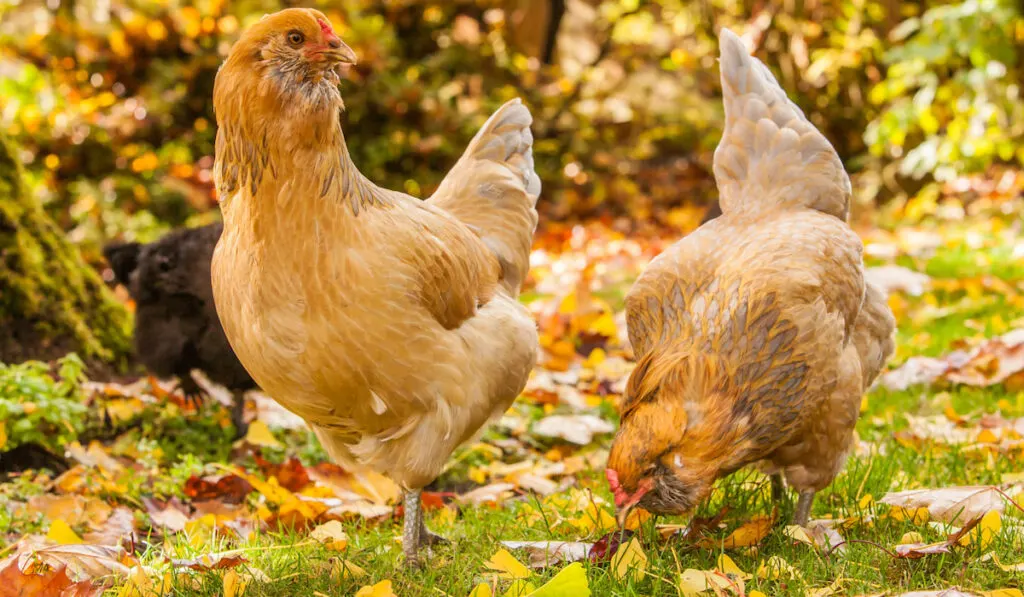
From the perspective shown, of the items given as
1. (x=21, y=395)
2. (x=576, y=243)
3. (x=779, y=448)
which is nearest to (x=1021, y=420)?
(x=779, y=448)

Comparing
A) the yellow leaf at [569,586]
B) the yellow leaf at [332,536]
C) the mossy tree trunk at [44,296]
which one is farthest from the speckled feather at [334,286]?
the mossy tree trunk at [44,296]

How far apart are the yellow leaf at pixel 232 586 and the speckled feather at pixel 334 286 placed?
0.56 metres

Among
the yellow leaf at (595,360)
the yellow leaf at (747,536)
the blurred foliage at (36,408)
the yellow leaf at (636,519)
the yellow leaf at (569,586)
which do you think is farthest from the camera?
the yellow leaf at (595,360)

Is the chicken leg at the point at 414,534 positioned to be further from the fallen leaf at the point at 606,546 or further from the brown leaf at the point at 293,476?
the brown leaf at the point at 293,476

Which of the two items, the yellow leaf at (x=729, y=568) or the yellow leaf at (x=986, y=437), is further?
the yellow leaf at (x=986, y=437)

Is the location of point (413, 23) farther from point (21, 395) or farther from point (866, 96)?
point (21, 395)

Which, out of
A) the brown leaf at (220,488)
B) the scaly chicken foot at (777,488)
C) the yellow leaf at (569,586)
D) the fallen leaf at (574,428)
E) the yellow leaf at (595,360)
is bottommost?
the yellow leaf at (595,360)

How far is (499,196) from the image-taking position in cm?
380

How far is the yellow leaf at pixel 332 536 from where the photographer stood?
317 centimetres

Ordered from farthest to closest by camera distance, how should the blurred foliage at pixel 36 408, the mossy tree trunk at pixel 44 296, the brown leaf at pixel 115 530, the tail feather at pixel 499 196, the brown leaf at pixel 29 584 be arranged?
1. the mossy tree trunk at pixel 44 296
2. the blurred foliage at pixel 36 408
3. the tail feather at pixel 499 196
4. the brown leaf at pixel 115 530
5. the brown leaf at pixel 29 584

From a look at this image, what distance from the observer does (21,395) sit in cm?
394

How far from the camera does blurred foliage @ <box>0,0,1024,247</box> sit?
367 inches

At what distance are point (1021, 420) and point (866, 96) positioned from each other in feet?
31.2

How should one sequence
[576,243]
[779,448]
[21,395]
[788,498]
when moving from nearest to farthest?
1. [779,448]
2. [788,498]
3. [21,395]
4. [576,243]
